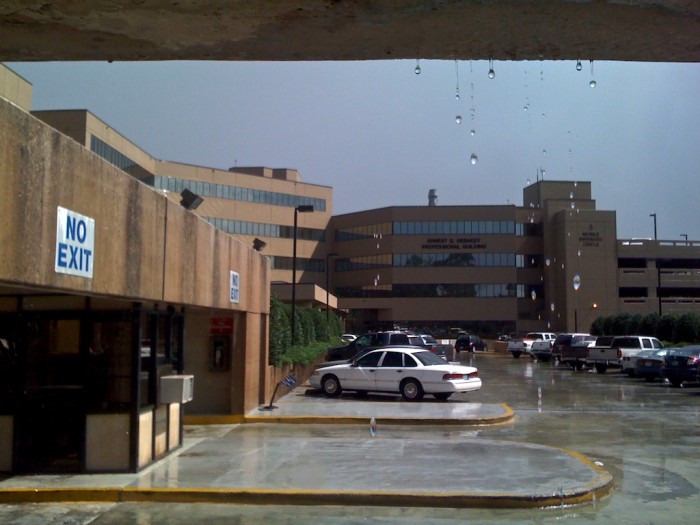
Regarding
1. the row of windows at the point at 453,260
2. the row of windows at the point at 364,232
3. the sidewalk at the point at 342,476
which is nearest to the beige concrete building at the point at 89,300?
the sidewalk at the point at 342,476

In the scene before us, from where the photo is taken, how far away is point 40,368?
1101 centimetres

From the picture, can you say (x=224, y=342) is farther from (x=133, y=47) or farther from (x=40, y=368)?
(x=133, y=47)

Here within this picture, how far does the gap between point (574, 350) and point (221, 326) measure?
27256 millimetres

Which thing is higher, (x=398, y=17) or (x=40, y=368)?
(x=398, y=17)

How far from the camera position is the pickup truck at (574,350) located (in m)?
40.0

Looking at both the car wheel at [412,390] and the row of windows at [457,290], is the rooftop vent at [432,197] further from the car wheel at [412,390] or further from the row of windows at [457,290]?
the car wheel at [412,390]

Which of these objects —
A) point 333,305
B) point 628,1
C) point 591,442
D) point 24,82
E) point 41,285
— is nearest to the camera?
point 628,1

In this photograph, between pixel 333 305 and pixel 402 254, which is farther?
pixel 402 254

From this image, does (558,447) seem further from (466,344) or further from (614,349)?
(466,344)

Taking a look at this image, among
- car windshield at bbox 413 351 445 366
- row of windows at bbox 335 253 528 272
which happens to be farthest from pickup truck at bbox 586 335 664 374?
row of windows at bbox 335 253 528 272

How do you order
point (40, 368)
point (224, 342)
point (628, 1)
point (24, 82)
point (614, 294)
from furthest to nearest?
point (614, 294)
point (24, 82)
point (224, 342)
point (40, 368)
point (628, 1)

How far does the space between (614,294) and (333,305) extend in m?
39.8

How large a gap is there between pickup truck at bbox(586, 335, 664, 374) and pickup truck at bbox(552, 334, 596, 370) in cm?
87

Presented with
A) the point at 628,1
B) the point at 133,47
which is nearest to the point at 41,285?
the point at 133,47
